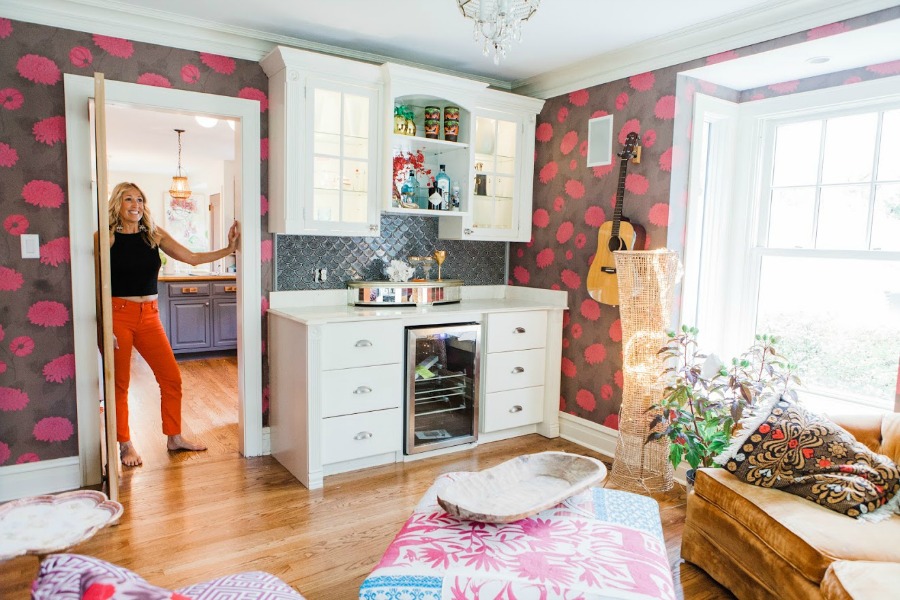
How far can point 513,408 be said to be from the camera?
389 cm

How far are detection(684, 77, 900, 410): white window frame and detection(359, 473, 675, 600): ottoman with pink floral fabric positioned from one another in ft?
6.23

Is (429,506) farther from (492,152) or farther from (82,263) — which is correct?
(492,152)

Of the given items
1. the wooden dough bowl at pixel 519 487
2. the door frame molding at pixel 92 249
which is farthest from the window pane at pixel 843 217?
the door frame molding at pixel 92 249

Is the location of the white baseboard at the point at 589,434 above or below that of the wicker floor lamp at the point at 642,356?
below

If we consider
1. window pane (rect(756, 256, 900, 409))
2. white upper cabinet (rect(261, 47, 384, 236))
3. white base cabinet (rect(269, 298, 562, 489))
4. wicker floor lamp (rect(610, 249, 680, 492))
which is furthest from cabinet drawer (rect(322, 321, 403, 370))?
window pane (rect(756, 256, 900, 409))

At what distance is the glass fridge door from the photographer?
3459 millimetres

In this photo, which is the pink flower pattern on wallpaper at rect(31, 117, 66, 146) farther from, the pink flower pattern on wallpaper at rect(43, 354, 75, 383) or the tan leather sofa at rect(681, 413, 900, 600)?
the tan leather sofa at rect(681, 413, 900, 600)

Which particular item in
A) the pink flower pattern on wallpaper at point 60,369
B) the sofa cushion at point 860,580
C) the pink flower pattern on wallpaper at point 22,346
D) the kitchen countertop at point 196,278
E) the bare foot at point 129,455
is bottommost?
the bare foot at point 129,455

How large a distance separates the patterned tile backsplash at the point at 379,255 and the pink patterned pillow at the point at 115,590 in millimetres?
2697

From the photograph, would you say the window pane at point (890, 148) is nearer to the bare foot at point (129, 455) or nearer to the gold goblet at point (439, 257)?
the gold goblet at point (439, 257)

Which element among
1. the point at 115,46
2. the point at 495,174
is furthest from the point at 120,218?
the point at 495,174

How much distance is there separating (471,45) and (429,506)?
262 centimetres

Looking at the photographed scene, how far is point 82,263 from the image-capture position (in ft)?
9.84

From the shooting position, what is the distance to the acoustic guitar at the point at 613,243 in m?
3.41
